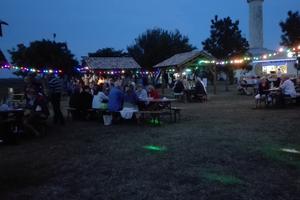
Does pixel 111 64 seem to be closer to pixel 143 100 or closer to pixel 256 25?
pixel 143 100

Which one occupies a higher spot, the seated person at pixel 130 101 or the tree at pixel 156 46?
the tree at pixel 156 46

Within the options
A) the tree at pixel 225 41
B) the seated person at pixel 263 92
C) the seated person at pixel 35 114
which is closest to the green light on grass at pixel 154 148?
the seated person at pixel 35 114

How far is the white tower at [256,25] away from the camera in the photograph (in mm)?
61844

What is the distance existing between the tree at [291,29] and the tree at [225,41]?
4.07 m

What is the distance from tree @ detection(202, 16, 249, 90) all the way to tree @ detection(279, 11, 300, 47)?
407 centimetres

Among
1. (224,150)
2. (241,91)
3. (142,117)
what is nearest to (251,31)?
(241,91)

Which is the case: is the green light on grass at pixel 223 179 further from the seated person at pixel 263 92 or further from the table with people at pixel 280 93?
the seated person at pixel 263 92

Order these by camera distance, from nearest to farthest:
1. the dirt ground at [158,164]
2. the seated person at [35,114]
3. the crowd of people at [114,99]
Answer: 1. the dirt ground at [158,164]
2. the seated person at [35,114]
3. the crowd of people at [114,99]

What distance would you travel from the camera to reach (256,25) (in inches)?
2442

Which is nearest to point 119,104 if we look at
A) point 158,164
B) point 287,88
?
point 158,164

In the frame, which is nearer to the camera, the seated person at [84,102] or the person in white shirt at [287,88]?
the seated person at [84,102]

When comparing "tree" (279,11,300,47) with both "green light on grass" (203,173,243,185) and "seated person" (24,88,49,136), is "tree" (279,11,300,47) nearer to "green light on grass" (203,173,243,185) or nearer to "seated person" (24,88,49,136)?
"seated person" (24,88,49,136)

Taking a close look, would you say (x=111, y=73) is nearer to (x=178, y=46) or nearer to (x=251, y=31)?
(x=178, y=46)

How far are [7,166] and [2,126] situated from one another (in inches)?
91.1
